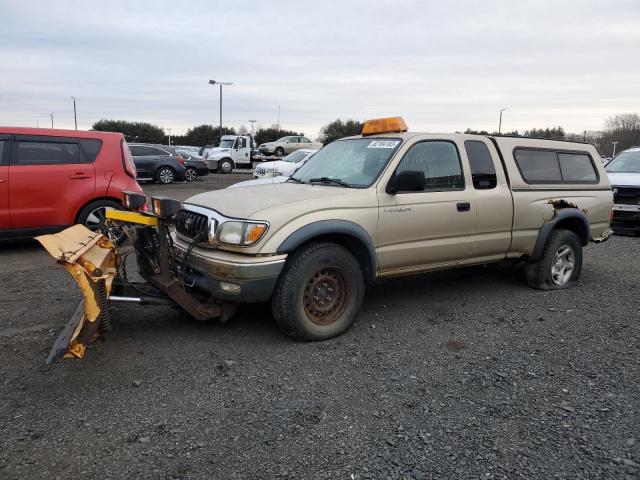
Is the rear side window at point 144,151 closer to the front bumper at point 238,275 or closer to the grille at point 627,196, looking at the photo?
the grille at point 627,196

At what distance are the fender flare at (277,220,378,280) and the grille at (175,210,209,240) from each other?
A: 2.36ft

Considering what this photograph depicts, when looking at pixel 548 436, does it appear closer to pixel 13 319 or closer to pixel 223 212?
pixel 223 212

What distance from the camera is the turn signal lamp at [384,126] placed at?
5.06 meters

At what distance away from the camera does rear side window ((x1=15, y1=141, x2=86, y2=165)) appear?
7051 mm

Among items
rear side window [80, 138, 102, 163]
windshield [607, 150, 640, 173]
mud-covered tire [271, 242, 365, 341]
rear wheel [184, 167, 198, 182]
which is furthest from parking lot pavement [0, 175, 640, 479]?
rear wheel [184, 167, 198, 182]

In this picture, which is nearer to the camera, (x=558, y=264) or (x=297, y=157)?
(x=558, y=264)

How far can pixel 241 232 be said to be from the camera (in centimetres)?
382

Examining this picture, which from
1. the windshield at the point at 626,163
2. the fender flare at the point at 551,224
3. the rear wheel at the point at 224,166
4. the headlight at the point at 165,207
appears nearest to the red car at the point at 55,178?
the headlight at the point at 165,207

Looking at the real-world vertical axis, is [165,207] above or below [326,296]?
above

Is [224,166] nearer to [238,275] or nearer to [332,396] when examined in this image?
[238,275]

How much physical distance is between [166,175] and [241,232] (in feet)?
58.5

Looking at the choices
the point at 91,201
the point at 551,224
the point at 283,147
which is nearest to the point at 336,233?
the point at 551,224

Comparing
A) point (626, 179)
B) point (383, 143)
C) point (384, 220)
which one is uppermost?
point (383, 143)

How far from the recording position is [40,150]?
717cm
